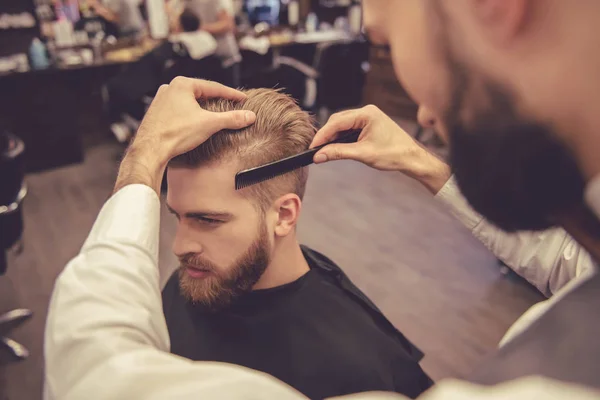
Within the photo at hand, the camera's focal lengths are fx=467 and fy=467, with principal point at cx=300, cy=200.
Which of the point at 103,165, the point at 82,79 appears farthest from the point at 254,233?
the point at 82,79

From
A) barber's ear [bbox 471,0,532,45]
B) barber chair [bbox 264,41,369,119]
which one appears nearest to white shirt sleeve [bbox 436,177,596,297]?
barber's ear [bbox 471,0,532,45]

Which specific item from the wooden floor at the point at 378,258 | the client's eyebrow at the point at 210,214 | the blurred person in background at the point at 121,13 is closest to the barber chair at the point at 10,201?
the wooden floor at the point at 378,258

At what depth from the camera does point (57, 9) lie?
165 inches

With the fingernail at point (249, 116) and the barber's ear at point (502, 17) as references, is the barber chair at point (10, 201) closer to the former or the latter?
the fingernail at point (249, 116)

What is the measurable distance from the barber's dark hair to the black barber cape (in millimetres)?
2879

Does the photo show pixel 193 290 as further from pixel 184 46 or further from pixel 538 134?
pixel 184 46

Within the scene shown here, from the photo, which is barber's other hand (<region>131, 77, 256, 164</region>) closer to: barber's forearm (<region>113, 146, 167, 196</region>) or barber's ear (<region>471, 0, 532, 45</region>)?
barber's forearm (<region>113, 146, 167, 196</region>)

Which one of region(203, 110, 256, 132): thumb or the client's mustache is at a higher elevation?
region(203, 110, 256, 132): thumb

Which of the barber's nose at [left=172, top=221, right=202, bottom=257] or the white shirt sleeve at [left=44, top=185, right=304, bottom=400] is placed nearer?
the white shirt sleeve at [left=44, top=185, right=304, bottom=400]

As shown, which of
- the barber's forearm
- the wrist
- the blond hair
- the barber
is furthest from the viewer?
the blond hair

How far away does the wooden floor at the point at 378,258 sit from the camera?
2174 millimetres

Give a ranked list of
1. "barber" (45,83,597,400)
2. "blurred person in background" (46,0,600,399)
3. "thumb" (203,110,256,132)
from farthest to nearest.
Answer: "thumb" (203,110,256,132), "barber" (45,83,597,400), "blurred person in background" (46,0,600,399)

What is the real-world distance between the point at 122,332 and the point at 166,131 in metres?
0.37

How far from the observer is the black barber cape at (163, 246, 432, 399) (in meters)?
1.07
